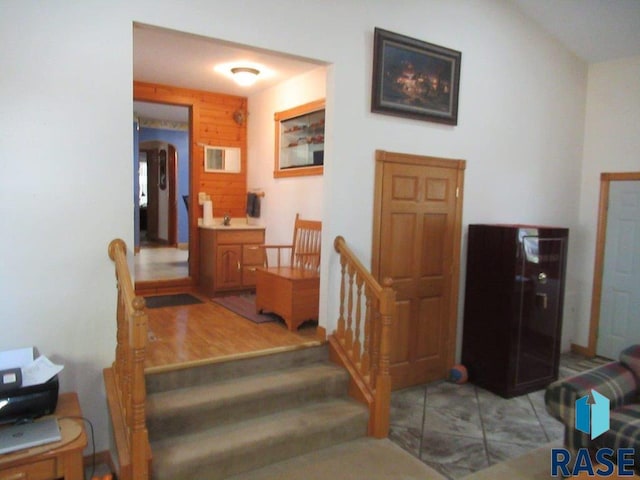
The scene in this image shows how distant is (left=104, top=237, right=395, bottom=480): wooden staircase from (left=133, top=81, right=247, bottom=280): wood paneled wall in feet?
8.91

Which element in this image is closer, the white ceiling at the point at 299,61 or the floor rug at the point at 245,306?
the white ceiling at the point at 299,61

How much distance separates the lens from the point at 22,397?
220 centimetres

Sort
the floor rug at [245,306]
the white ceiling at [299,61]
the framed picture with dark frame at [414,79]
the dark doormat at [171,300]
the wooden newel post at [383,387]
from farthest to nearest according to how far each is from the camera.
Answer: the dark doormat at [171,300] → the floor rug at [245,306] → the white ceiling at [299,61] → the framed picture with dark frame at [414,79] → the wooden newel post at [383,387]

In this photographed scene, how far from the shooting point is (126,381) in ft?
7.90

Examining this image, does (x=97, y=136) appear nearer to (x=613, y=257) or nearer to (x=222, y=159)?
(x=222, y=159)

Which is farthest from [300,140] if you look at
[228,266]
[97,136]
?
[97,136]

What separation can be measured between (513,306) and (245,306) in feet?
8.12

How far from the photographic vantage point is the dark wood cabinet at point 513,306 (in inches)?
150

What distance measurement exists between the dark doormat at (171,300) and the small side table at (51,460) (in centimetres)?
255

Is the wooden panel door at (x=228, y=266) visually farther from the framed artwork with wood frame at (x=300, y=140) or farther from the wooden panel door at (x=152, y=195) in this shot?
the wooden panel door at (x=152, y=195)

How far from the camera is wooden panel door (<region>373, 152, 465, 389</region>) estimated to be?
3.74m

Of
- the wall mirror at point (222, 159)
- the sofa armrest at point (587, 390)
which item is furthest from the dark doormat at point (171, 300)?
the sofa armrest at point (587, 390)

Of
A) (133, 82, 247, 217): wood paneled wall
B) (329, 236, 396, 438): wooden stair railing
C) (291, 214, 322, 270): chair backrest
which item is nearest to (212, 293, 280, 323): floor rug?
(291, 214, 322, 270): chair backrest

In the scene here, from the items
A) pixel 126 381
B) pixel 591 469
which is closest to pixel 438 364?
pixel 591 469
